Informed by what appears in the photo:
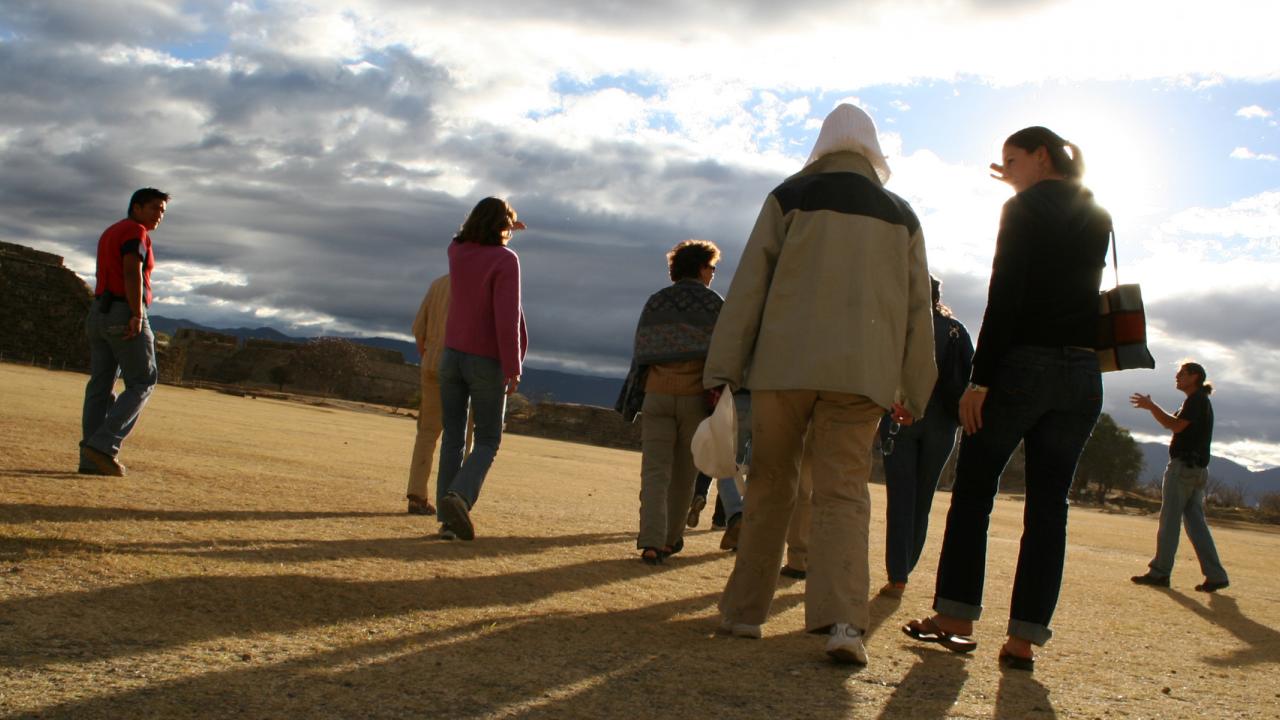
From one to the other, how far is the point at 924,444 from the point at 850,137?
7.93 feet

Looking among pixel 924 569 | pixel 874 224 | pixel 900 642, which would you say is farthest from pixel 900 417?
pixel 924 569

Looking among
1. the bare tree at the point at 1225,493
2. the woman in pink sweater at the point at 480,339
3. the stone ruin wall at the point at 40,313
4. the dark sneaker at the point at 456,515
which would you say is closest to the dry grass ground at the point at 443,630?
the dark sneaker at the point at 456,515

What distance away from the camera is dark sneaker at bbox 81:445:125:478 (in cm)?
700

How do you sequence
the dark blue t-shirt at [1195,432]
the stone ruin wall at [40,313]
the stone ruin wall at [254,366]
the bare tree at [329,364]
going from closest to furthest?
the dark blue t-shirt at [1195,432] → the stone ruin wall at [40,313] → the stone ruin wall at [254,366] → the bare tree at [329,364]

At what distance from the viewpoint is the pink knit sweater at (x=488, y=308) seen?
6.38 metres

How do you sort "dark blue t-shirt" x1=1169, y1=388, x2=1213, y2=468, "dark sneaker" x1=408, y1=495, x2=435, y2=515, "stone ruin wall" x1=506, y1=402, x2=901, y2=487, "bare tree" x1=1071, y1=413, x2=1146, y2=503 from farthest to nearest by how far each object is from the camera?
"bare tree" x1=1071, y1=413, x2=1146, y2=503, "stone ruin wall" x1=506, y1=402, x2=901, y2=487, "dark blue t-shirt" x1=1169, y1=388, x2=1213, y2=468, "dark sneaker" x1=408, y1=495, x2=435, y2=515

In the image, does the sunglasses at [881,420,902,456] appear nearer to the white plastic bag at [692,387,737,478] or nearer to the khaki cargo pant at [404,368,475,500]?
the white plastic bag at [692,387,737,478]

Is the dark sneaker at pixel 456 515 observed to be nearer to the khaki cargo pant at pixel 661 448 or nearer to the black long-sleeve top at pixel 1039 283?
the khaki cargo pant at pixel 661 448

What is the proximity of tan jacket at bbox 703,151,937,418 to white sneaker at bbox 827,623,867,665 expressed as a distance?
2.67 ft

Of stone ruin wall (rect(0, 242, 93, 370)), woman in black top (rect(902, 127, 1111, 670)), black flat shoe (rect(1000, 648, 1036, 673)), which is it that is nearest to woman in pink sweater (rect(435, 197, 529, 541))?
woman in black top (rect(902, 127, 1111, 670))

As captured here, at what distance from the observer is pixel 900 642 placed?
4.63 metres

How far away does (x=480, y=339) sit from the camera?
254 inches

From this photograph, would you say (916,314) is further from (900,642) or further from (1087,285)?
(900,642)

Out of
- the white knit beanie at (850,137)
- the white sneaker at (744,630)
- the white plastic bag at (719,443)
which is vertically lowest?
the white sneaker at (744,630)
